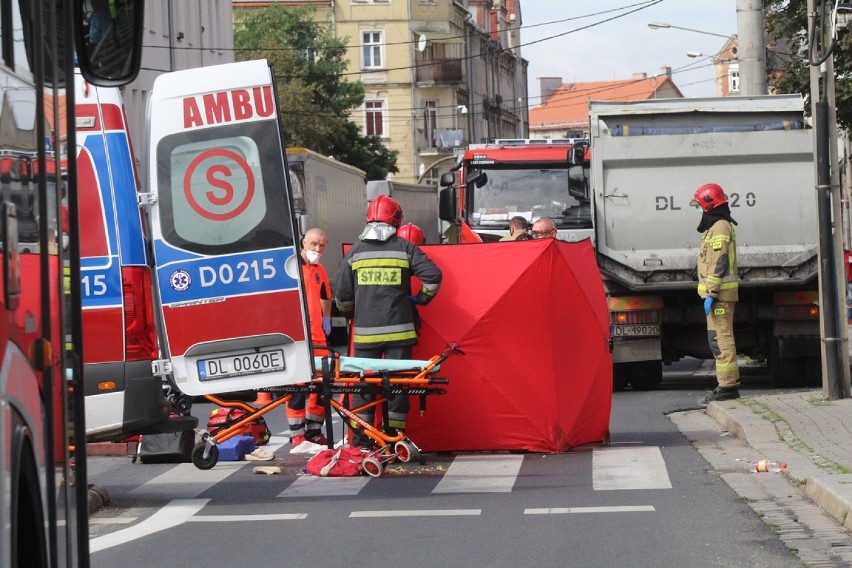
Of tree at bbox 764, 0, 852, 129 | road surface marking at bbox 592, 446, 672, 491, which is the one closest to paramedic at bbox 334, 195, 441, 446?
road surface marking at bbox 592, 446, 672, 491

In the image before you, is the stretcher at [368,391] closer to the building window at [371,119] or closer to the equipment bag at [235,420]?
the equipment bag at [235,420]

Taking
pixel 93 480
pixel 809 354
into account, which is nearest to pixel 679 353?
pixel 809 354

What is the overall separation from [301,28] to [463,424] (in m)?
62.2

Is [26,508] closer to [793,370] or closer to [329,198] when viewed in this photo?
[793,370]

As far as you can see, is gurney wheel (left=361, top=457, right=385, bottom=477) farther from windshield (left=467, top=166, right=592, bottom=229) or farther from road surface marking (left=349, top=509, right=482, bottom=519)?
windshield (left=467, top=166, right=592, bottom=229)

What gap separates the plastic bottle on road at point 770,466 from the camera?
10.3 meters

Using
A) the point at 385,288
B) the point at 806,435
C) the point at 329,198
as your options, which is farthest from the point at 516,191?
the point at 329,198

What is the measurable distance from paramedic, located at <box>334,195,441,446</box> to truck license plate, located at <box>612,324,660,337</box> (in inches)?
242

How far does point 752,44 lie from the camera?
2338cm

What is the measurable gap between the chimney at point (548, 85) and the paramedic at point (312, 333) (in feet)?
445

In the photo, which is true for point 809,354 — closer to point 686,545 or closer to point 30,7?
point 686,545

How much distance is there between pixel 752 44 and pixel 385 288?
13091 millimetres

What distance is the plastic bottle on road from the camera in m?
10.3

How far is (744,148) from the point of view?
1775 cm
